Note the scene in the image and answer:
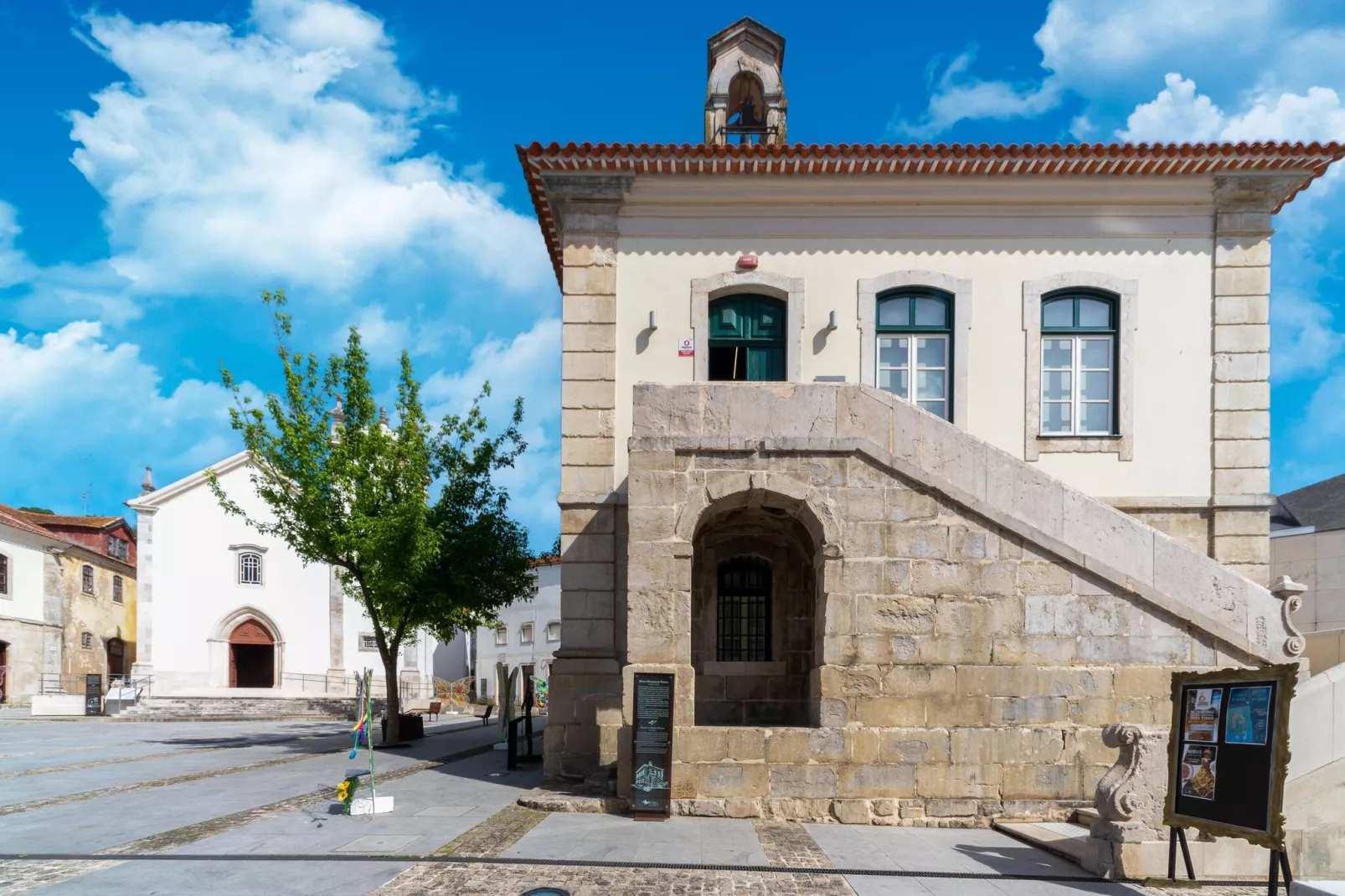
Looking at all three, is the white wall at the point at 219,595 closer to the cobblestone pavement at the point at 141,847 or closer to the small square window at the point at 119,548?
the small square window at the point at 119,548

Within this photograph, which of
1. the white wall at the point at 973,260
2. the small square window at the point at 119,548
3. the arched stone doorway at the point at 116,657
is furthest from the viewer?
the small square window at the point at 119,548

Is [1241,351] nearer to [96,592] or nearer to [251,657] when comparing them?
[251,657]

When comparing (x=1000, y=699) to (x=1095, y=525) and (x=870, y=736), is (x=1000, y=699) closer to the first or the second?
(x=870, y=736)

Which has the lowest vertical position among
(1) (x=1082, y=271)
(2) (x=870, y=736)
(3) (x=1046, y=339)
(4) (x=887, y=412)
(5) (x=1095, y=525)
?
(2) (x=870, y=736)

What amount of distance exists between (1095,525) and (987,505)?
123cm

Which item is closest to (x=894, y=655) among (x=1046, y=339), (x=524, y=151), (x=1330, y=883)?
(x=1330, y=883)

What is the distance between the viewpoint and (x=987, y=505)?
10445mm

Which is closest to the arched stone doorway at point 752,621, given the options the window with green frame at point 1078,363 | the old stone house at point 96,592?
the window with green frame at point 1078,363

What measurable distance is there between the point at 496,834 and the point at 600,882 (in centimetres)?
225

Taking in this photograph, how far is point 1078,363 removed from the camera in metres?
13.5

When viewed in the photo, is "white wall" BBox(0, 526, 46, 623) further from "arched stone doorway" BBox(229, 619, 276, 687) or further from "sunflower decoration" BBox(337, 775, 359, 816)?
"sunflower decoration" BBox(337, 775, 359, 816)

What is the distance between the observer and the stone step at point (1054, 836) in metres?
8.41

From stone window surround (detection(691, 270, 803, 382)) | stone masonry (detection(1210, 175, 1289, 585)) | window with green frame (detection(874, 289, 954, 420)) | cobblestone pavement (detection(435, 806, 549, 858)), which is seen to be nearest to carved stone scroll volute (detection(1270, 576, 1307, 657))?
stone masonry (detection(1210, 175, 1289, 585))

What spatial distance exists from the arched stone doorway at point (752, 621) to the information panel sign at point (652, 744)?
10.3 feet
